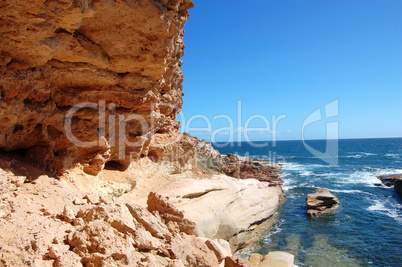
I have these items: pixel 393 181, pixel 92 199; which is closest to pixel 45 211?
pixel 92 199

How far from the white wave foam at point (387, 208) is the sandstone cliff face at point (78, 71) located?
21.0 metres

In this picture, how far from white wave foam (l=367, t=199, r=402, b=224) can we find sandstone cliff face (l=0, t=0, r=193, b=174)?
21.0 metres

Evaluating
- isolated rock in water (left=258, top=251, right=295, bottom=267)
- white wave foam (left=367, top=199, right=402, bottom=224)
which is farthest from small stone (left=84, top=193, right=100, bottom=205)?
white wave foam (left=367, top=199, right=402, bottom=224)

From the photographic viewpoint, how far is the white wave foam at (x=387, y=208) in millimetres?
20528

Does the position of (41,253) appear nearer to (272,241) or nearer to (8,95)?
(8,95)

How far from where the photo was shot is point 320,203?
22562mm

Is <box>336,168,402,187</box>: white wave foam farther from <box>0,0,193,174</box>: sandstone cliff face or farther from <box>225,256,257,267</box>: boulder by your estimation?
<box>0,0,193,174</box>: sandstone cliff face

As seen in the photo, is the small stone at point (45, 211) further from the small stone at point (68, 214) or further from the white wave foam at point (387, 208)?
the white wave foam at point (387, 208)

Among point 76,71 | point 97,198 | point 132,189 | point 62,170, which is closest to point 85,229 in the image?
point 97,198

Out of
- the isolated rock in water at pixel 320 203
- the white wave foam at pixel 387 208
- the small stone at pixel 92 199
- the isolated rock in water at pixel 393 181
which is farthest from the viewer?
the isolated rock in water at pixel 393 181

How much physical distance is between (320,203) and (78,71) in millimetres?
21571

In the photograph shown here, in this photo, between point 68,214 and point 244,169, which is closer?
point 68,214

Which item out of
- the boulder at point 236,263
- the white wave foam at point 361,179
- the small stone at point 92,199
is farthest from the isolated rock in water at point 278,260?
the white wave foam at point 361,179

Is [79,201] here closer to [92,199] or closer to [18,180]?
[92,199]
